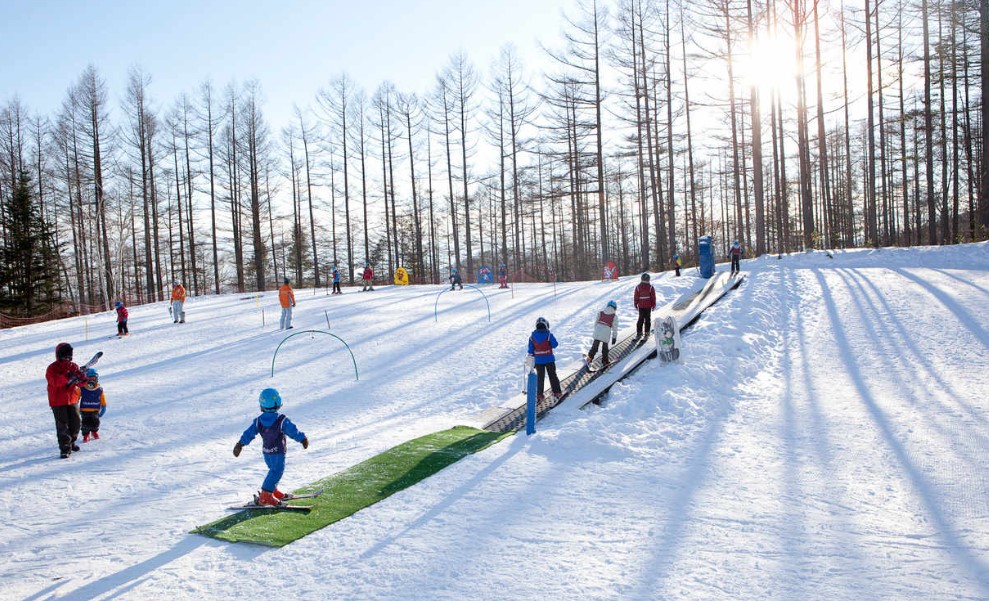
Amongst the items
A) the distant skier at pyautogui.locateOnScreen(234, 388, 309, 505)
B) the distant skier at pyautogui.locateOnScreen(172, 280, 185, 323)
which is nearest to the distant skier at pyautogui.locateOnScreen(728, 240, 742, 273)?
the distant skier at pyautogui.locateOnScreen(234, 388, 309, 505)

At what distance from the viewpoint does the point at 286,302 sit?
1880 centimetres

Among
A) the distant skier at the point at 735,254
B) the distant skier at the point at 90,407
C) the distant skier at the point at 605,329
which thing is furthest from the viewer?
the distant skier at the point at 735,254

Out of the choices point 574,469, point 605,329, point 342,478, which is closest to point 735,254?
point 605,329

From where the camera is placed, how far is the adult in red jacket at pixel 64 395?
28.3ft

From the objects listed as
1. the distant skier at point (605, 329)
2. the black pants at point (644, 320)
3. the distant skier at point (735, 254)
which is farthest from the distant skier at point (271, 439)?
the distant skier at point (735, 254)

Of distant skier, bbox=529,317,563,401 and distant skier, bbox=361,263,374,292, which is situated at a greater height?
distant skier, bbox=361,263,374,292

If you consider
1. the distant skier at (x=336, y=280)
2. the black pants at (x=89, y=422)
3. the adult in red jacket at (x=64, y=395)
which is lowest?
the black pants at (x=89, y=422)

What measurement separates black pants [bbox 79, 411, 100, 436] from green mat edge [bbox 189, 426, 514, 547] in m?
5.20

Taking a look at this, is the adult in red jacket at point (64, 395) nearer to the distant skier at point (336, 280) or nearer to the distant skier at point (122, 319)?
the distant skier at point (122, 319)

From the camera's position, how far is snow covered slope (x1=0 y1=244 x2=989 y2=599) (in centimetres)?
476

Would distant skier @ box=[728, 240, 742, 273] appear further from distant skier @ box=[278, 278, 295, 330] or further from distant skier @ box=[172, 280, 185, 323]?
distant skier @ box=[172, 280, 185, 323]

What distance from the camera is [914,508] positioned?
6.00 m

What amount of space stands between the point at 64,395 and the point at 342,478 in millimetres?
5020

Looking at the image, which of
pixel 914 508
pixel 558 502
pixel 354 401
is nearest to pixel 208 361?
pixel 354 401
